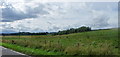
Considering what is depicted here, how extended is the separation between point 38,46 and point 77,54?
8801 mm

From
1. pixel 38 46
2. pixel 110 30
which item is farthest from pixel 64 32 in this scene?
pixel 38 46

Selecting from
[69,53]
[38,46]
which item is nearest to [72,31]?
[38,46]

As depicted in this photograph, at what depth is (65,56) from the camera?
57.9 feet

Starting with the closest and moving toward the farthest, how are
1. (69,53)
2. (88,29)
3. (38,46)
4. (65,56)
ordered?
(65,56) → (69,53) → (38,46) → (88,29)

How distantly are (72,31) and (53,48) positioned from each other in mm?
27374

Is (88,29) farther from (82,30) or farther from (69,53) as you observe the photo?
(69,53)

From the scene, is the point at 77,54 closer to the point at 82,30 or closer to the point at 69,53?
the point at 69,53

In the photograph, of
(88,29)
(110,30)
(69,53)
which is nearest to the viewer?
(69,53)

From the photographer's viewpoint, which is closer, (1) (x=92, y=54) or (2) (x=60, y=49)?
(1) (x=92, y=54)

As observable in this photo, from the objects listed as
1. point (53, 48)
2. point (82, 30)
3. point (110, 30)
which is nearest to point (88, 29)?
point (82, 30)

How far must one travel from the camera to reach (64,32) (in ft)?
158

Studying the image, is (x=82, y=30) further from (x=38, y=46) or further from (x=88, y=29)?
(x=38, y=46)

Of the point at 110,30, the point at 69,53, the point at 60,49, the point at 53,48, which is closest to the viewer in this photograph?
the point at 69,53

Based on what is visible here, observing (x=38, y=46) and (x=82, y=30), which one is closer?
(x=38, y=46)
